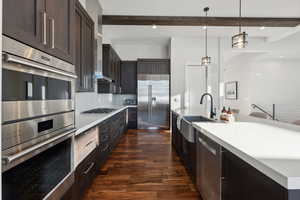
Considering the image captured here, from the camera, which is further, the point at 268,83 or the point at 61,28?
the point at 268,83

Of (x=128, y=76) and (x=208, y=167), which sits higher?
(x=128, y=76)

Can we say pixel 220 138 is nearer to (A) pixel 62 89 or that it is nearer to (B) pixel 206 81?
(A) pixel 62 89

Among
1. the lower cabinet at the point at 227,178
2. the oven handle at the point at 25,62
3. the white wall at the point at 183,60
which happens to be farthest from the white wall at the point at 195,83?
the oven handle at the point at 25,62

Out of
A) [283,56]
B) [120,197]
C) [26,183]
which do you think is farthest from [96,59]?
[283,56]

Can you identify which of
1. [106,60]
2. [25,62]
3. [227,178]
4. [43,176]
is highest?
[106,60]

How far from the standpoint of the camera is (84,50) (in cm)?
262

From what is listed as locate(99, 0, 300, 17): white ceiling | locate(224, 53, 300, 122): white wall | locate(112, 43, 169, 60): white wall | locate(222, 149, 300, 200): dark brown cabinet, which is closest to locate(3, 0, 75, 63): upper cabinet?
locate(222, 149, 300, 200): dark brown cabinet

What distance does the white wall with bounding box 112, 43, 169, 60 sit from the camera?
690 centimetres

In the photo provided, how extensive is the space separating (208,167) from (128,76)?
17.4ft

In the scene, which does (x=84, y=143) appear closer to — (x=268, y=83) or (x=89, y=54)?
(x=89, y=54)

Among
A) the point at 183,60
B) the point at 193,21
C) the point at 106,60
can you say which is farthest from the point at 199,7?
the point at 106,60

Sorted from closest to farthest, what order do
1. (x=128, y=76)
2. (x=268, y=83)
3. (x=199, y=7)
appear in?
(x=199, y=7) < (x=128, y=76) < (x=268, y=83)

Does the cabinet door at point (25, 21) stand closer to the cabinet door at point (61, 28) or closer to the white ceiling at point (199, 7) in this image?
the cabinet door at point (61, 28)

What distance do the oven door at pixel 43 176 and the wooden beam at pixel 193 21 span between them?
13.2 ft
